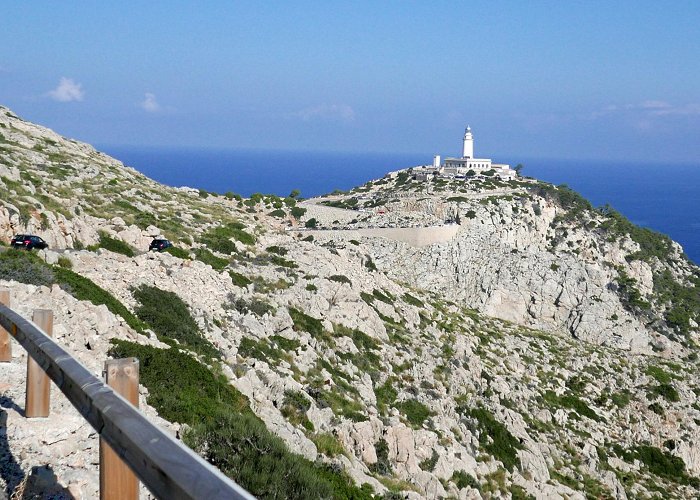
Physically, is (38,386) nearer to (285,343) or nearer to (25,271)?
(25,271)

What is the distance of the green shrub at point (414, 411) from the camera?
21312 mm

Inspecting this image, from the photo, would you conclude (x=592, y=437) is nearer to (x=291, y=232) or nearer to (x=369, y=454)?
(x=369, y=454)

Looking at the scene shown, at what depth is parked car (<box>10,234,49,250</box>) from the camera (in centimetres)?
2211

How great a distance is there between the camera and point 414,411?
22016 mm

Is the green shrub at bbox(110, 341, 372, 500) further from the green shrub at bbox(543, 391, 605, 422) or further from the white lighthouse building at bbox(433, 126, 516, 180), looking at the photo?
the white lighthouse building at bbox(433, 126, 516, 180)

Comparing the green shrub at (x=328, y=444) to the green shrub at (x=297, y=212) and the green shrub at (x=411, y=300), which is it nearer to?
the green shrub at (x=411, y=300)

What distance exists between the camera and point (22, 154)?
4034 cm

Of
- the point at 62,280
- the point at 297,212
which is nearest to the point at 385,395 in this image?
the point at 62,280

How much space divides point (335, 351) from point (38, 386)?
1676 cm

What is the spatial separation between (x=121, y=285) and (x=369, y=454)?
8.68 metres

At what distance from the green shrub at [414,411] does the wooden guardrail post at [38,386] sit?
50.9 feet

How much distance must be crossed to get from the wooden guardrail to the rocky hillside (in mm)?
2366

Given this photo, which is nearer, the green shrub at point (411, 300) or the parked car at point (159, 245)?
the parked car at point (159, 245)

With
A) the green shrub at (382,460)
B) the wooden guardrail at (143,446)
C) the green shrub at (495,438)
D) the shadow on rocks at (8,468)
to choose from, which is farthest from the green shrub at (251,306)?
the wooden guardrail at (143,446)
